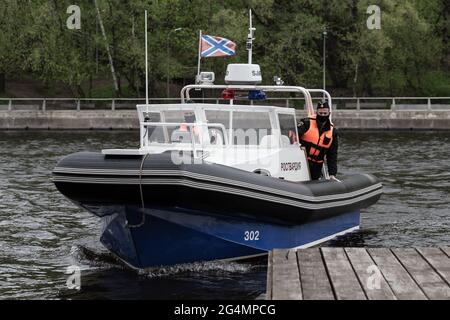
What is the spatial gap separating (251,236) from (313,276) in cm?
388

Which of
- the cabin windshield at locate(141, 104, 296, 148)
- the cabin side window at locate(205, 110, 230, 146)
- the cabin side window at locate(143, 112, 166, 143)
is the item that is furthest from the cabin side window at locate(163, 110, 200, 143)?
the cabin side window at locate(205, 110, 230, 146)

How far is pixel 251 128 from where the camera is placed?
16141mm

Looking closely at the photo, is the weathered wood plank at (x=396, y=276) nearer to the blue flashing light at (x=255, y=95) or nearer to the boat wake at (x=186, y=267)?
the boat wake at (x=186, y=267)

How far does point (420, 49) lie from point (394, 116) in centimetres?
1129

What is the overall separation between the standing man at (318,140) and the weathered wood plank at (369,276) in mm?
4386

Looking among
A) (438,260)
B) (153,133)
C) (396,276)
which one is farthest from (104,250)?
(396,276)

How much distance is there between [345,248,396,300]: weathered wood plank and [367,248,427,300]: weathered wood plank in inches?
2.8

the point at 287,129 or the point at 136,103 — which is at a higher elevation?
the point at 287,129

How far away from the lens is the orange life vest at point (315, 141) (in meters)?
16.7

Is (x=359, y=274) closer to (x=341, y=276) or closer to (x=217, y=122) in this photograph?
(x=341, y=276)

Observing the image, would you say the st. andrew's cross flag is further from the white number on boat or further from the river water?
the white number on boat

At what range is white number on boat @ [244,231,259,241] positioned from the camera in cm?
1480

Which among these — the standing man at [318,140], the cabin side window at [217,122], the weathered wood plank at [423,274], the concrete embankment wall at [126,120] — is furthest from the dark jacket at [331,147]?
the concrete embankment wall at [126,120]
